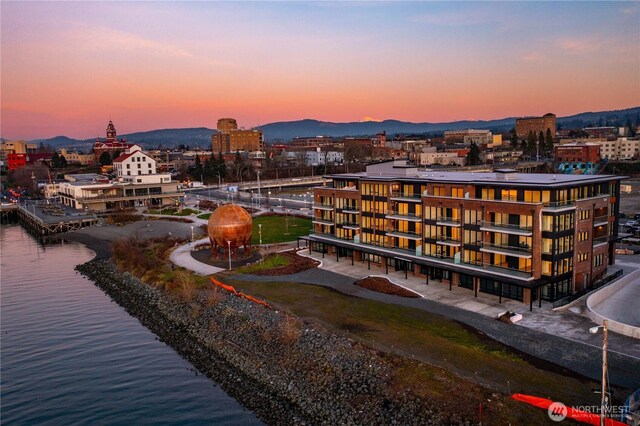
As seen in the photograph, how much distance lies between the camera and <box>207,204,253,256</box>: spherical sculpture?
203ft

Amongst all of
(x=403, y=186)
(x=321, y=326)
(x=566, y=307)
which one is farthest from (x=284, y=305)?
(x=566, y=307)

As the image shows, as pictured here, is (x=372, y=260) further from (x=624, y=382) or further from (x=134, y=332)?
(x=624, y=382)

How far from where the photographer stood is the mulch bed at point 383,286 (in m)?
48.3

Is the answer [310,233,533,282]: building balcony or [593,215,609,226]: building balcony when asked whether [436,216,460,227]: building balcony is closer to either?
[310,233,533,282]: building balcony

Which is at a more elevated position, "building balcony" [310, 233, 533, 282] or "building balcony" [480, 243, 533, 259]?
"building balcony" [480, 243, 533, 259]

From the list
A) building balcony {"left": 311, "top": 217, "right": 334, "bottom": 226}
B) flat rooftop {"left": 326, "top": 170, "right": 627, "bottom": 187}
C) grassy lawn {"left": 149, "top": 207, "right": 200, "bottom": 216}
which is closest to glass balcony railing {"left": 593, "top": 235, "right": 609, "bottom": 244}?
flat rooftop {"left": 326, "top": 170, "right": 627, "bottom": 187}

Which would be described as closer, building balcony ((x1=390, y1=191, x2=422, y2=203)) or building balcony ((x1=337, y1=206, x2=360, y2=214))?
building balcony ((x1=390, y1=191, x2=422, y2=203))

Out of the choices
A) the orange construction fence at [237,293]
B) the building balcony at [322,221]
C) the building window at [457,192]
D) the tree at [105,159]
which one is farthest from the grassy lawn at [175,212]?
the tree at [105,159]

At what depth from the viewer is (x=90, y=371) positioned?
3800 centimetres

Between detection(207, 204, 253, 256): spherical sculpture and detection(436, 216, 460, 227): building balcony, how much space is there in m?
24.9

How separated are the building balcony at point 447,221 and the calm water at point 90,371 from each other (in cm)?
2794

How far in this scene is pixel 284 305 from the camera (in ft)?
150

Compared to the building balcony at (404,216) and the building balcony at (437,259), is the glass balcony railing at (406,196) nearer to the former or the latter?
the building balcony at (404,216)

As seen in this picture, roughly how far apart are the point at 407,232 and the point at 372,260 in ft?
22.1
